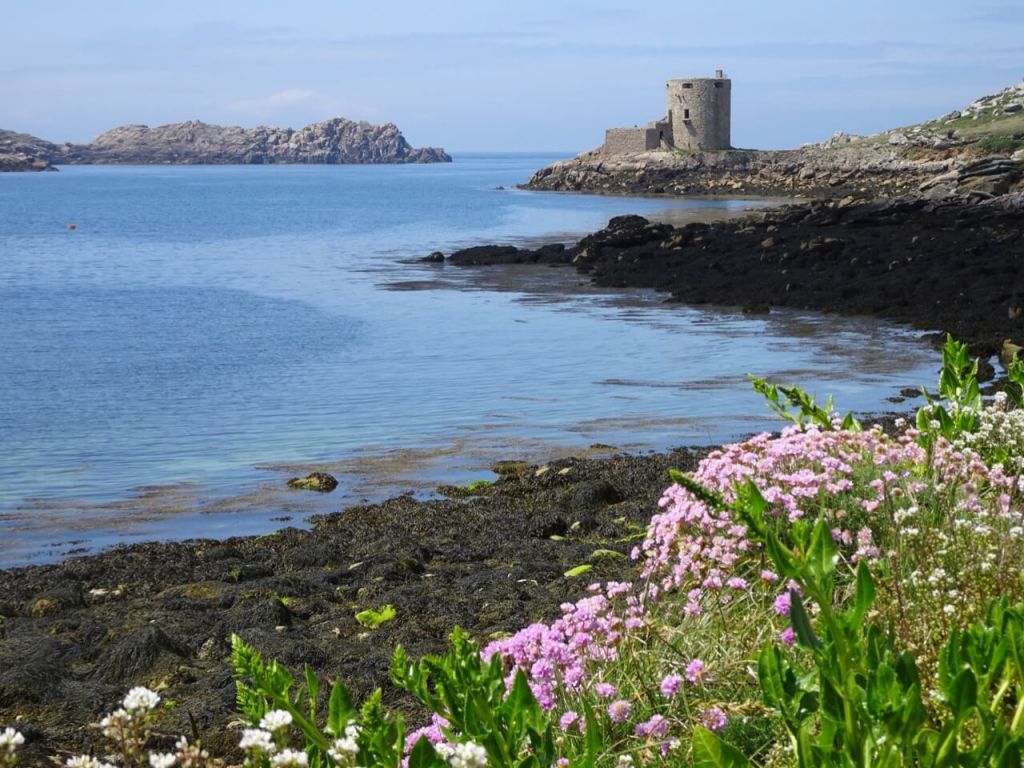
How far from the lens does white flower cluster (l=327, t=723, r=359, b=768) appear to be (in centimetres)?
230

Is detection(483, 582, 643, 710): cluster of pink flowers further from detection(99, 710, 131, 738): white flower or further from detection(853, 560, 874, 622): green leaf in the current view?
detection(99, 710, 131, 738): white flower

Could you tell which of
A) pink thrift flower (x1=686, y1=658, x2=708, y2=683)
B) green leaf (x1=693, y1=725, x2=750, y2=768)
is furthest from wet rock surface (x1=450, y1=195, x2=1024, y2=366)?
green leaf (x1=693, y1=725, x2=750, y2=768)

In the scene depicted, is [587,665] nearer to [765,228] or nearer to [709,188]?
[765,228]

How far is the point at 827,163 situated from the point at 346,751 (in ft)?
295

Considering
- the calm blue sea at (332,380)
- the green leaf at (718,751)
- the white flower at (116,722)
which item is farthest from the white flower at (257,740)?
the calm blue sea at (332,380)

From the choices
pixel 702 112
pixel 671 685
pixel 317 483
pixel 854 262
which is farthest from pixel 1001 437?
pixel 702 112

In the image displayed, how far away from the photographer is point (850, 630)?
268cm

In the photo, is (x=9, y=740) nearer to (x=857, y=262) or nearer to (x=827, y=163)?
Result: (x=857, y=262)

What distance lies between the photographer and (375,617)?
7.50 metres

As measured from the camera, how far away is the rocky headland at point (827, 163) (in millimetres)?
75188

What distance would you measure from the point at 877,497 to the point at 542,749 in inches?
132

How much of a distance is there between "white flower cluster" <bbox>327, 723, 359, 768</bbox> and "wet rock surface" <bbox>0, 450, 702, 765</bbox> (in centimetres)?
234

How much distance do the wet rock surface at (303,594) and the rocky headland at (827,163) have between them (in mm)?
56973

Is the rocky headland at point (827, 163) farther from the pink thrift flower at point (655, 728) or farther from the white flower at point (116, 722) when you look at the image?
the white flower at point (116, 722)
